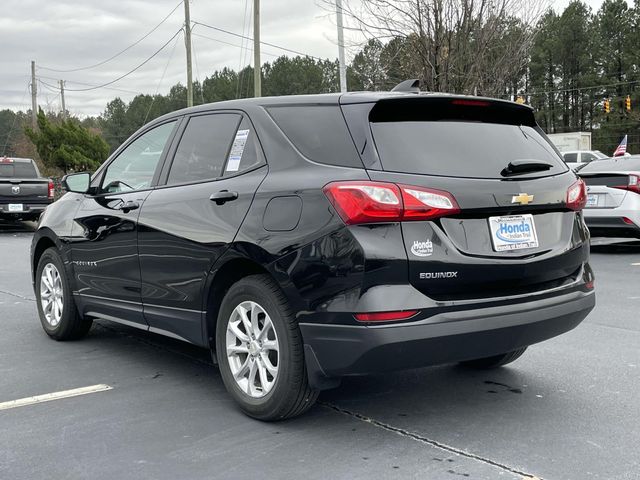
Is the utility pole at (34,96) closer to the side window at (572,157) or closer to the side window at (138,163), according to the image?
the side window at (572,157)

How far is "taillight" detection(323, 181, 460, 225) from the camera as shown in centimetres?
337

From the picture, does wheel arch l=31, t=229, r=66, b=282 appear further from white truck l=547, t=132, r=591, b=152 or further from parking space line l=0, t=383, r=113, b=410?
white truck l=547, t=132, r=591, b=152

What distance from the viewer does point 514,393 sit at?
14.3 ft

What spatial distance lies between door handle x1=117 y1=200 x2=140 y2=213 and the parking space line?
1.14 m

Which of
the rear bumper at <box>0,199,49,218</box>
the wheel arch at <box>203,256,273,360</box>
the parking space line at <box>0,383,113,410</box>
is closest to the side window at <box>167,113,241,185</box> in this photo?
the wheel arch at <box>203,256,273,360</box>

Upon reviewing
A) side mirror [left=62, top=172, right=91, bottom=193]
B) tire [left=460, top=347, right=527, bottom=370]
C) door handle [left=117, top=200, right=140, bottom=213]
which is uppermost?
side mirror [left=62, top=172, right=91, bottom=193]

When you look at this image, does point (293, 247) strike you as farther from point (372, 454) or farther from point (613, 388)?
point (613, 388)

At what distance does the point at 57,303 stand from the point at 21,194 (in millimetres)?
13815

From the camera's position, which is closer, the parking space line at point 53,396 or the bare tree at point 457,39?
the parking space line at point 53,396

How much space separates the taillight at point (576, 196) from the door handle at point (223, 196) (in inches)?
71.0

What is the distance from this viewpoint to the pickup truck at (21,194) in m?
18.4

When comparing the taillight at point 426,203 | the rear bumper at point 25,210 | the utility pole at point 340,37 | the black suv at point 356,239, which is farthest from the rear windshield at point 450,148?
the rear bumper at point 25,210

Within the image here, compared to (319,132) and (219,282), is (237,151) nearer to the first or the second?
(319,132)

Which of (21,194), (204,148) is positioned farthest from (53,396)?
(21,194)
